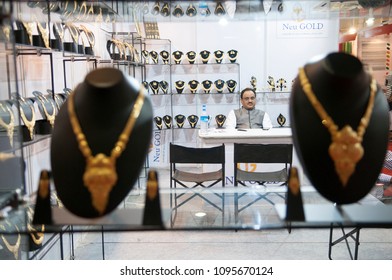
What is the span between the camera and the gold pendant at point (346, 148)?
2.57 ft

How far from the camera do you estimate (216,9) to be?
1105 millimetres

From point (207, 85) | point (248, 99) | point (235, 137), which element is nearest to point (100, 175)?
point (235, 137)

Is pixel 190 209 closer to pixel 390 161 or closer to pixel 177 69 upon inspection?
pixel 390 161

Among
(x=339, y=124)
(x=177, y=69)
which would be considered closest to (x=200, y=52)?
(x=177, y=69)

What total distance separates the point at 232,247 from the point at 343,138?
7.68ft

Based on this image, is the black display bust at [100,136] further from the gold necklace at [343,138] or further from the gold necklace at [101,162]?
the gold necklace at [343,138]

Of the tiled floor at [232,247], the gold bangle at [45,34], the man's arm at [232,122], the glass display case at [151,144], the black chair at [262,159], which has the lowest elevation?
the tiled floor at [232,247]

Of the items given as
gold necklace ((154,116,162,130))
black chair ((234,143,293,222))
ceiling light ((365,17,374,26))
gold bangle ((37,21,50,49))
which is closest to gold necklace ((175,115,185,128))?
gold necklace ((154,116,162,130))

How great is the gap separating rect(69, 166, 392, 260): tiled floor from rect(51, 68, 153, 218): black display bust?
1.96m

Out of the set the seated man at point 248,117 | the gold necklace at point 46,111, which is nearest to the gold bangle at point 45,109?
the gold necklace at point 46,111

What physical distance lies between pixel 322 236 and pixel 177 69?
314 centimetres

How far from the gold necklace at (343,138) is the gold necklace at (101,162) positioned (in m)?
0.34

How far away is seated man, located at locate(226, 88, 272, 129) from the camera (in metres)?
3.84
